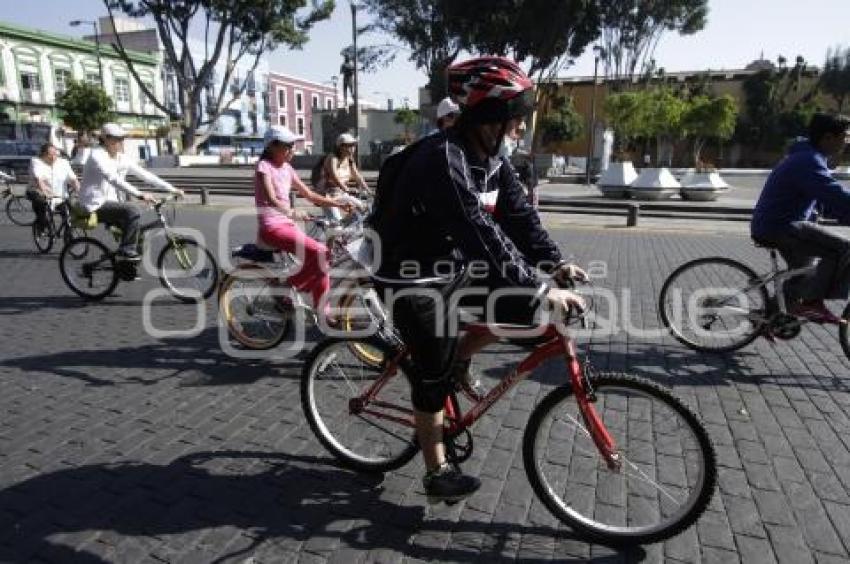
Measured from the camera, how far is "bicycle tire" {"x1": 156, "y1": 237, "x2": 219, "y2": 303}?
695 cm

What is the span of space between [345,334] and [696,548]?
1.90 meters

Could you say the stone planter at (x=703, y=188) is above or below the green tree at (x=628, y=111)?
below

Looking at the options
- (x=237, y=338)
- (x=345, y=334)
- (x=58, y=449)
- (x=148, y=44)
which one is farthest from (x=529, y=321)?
(x=148, y=44)

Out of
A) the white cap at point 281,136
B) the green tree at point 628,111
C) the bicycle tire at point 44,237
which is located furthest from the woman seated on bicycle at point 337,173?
the green tree at point 628,111

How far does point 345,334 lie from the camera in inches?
126

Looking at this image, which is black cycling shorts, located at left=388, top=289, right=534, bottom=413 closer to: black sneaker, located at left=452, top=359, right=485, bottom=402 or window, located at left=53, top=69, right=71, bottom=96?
black sneaker, located at left=452, top=359, right=485, bottom=402

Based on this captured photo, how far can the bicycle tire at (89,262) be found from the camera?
277 inches

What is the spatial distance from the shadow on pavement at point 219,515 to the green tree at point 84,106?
135 ft

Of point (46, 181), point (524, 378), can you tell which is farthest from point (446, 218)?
point (46, 181)

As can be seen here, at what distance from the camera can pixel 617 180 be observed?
2130 centimetres

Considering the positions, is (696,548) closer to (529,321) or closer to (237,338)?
(529,321)

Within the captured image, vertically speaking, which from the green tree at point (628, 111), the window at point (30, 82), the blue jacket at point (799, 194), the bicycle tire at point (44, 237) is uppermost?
the window at point (30, 82)

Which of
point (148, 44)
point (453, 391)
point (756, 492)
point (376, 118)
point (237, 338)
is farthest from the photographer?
point (148, 44)

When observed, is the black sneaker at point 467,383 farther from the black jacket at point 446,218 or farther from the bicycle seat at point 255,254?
the bicycle seat at point 255,254
